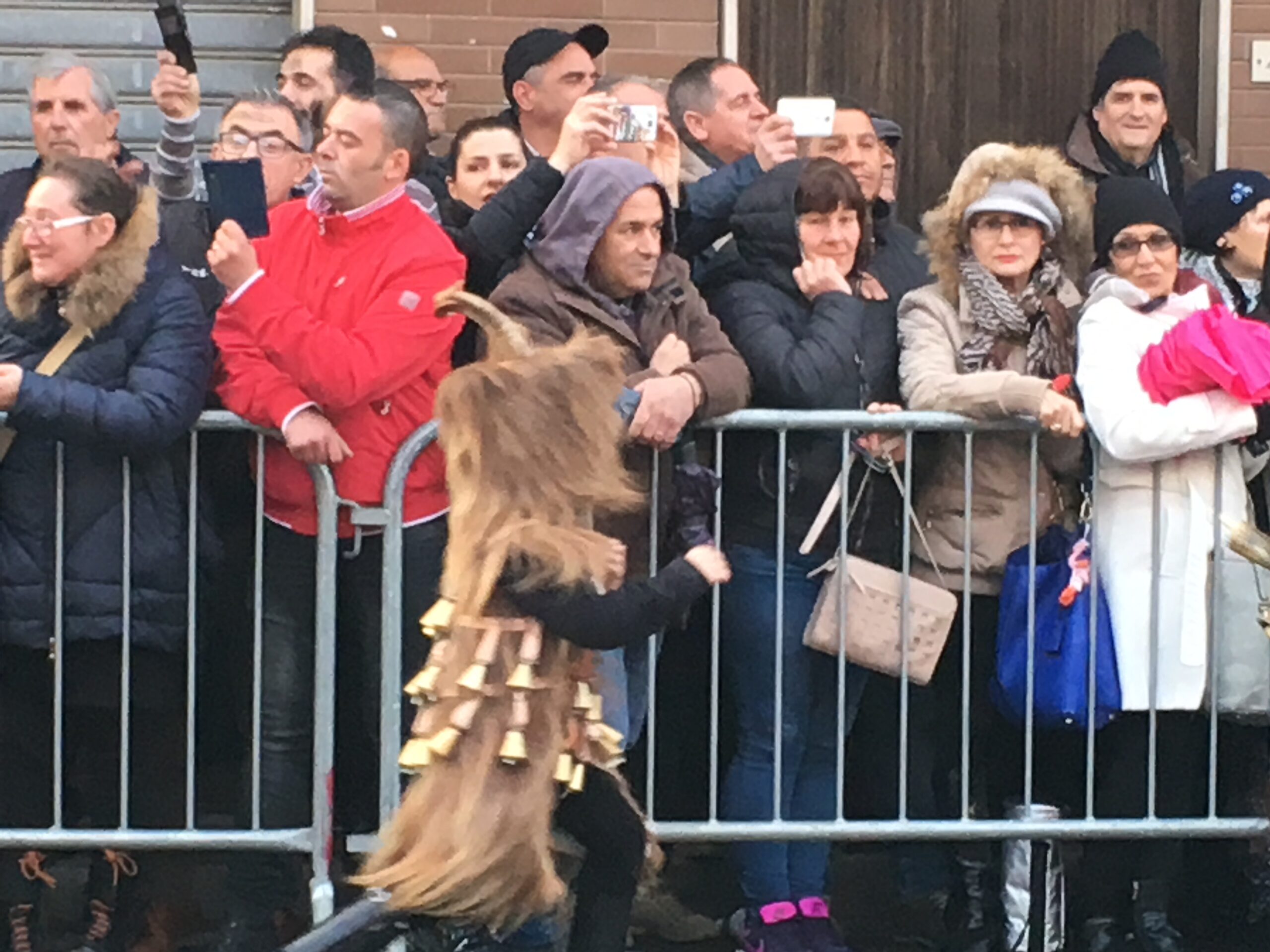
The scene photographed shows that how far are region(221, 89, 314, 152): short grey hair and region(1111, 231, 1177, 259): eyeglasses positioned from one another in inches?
85.8

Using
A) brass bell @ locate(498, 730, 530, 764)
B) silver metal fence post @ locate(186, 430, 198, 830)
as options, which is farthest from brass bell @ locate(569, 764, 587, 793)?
silver metal fence post @ locate(186, 430, 198, 830)

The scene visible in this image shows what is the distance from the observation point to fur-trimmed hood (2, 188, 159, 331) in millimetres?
5648

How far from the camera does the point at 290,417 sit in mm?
5512

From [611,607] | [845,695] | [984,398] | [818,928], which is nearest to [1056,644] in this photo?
[845,695]

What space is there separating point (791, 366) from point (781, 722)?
87 centimetres

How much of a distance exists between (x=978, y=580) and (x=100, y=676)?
216 centimetres

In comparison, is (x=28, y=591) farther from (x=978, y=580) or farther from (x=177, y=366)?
(x=978, y=580)

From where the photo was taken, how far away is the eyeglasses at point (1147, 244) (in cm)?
605

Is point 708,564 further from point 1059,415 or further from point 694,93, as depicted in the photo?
point 694,93

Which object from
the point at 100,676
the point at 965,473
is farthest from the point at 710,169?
the point at 100,676

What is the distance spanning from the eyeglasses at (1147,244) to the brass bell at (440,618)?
6.95 feet

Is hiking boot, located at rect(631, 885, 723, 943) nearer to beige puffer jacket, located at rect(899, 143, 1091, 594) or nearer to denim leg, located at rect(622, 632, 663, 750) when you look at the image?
denim leg, located at rect(622, 632, 663, 750)

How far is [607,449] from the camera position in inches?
198

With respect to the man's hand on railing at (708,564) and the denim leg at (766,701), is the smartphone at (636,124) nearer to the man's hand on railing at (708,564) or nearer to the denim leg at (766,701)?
the denim leg at (766,701)
